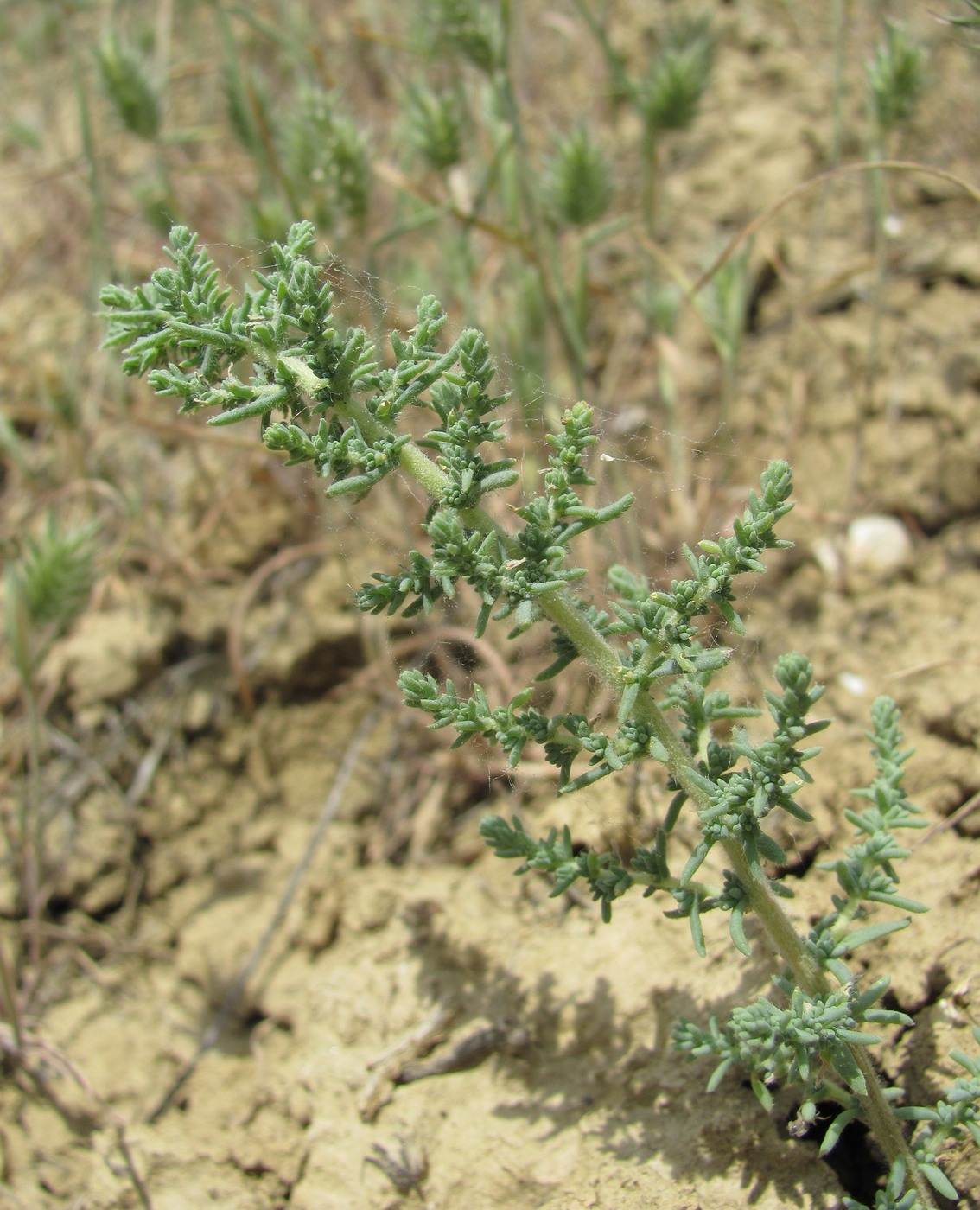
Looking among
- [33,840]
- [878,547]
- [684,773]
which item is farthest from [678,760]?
[33,840]

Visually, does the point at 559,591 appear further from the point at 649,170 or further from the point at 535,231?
the point at 649,170

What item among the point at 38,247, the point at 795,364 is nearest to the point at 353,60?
Result: the point at 38,247

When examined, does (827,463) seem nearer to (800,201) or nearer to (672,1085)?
(800,201)

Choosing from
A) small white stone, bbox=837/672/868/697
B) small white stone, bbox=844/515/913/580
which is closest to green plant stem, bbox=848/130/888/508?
small white stone, bbox=844/515/913/580

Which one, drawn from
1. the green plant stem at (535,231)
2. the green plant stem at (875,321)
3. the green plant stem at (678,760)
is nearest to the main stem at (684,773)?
the green plant stem at (678,760)

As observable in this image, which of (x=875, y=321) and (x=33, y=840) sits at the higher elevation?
(x=875, y=321)

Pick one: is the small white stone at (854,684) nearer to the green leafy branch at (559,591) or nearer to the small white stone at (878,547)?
the small white stone at (878,547)
